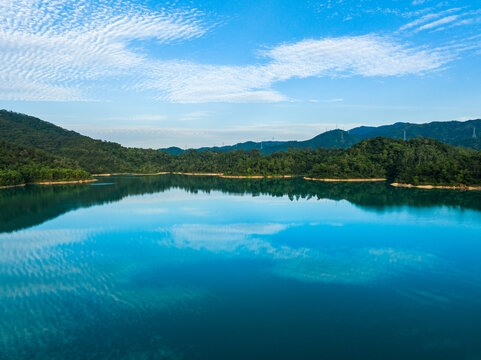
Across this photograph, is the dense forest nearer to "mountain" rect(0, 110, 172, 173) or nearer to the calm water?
"mountain" rect(0, 110, 172, 173)

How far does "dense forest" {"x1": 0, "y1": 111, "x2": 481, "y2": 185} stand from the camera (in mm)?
60000

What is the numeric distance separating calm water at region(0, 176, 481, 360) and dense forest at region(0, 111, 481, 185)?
37.3 metres

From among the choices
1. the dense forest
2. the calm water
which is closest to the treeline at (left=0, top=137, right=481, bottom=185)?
the dense forest

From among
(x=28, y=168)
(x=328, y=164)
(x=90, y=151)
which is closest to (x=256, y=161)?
(x=328, y=164)

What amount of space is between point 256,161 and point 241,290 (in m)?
90.9

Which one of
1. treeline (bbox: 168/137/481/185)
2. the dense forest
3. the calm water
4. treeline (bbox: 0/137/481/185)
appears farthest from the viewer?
the dense forest

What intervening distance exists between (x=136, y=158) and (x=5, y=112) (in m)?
91.1

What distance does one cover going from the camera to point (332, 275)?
15133 millimetres

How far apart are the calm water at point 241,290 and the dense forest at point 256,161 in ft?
122

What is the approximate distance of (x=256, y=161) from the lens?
340ft

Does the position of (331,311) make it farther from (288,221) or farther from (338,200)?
(338,200)

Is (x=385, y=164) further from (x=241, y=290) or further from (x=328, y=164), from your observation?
(x=241, y=290)

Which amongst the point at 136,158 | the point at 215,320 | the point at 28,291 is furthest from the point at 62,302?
the point at 136,158

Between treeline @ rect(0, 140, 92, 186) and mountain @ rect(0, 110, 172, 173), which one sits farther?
mountain @ rect(0, 110, 172, 173)
